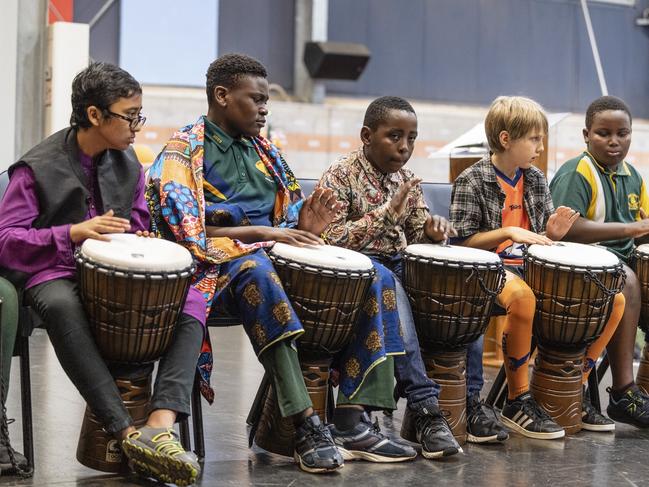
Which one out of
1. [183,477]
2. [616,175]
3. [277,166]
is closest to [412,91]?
[616,175]

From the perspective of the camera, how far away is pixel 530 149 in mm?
4191

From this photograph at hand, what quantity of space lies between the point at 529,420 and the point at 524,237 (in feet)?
2.27

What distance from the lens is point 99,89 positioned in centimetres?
324

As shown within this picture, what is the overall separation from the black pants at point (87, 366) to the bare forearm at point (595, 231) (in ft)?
6.56

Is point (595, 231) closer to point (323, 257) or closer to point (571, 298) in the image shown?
point (571, 298)

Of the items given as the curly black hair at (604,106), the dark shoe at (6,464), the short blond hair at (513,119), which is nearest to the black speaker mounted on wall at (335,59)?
the curly black hair at (604,106)

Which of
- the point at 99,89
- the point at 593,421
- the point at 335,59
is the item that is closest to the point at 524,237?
the point at 593,421

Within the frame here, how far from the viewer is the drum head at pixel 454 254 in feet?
11.9

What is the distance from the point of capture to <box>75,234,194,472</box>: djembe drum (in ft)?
9.74

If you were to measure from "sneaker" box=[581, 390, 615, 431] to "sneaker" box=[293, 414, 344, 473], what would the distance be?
131 centimetres

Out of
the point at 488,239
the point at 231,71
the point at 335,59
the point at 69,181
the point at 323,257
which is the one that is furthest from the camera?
the point at 335,59

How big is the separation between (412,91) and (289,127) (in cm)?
210

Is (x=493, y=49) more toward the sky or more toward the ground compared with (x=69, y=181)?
more toward the sky

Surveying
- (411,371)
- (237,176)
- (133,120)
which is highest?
(133,120)
